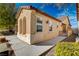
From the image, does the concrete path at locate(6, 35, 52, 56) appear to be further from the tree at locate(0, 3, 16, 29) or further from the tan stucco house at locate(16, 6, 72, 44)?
the tree at locate(0, 3, 16, 29)

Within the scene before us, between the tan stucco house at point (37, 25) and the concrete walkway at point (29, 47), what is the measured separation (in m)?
0.07

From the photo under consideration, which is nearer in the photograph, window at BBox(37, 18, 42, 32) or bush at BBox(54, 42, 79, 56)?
bush at BBox(54, 42, 79, 56)

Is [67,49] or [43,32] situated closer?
[67,49]

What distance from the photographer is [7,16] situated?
9.92 ft

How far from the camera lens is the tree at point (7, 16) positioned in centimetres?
299

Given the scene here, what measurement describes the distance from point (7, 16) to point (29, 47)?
0.61 metres

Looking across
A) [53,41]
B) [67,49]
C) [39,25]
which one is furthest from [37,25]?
[67,49]

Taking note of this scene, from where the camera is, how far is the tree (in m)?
2.99

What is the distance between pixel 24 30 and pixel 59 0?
74cm

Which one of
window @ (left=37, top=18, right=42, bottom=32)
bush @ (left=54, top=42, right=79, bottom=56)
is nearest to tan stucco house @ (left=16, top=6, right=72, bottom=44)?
window @ (left=37, top=18, right=42, bottom=32)

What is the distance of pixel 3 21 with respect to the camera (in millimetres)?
3002

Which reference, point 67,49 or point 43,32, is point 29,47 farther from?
point 67,49

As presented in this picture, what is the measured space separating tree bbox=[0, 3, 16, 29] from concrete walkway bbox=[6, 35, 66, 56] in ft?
0.65

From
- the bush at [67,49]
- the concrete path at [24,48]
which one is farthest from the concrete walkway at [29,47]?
the bush at [67,49]
